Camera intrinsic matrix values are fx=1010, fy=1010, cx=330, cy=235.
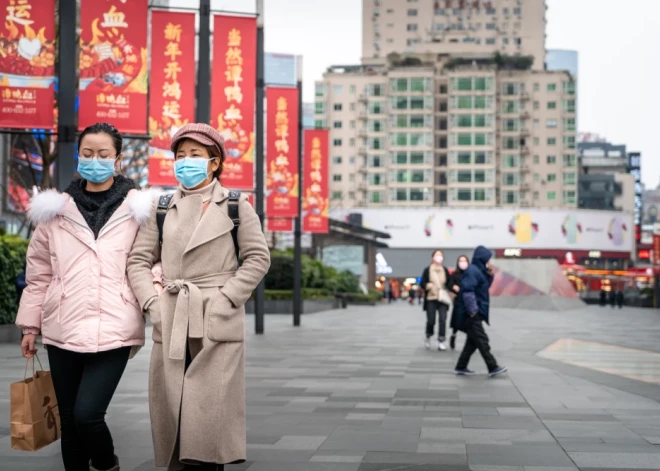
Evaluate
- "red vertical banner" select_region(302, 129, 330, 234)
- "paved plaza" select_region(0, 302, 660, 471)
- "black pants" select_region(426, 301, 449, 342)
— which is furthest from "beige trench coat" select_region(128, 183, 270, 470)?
"red vertical banner" select_region(302, 129, 330, 234)

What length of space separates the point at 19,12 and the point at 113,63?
4.32ft

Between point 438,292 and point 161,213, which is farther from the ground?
point 161,213

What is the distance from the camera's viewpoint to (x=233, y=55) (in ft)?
53.6

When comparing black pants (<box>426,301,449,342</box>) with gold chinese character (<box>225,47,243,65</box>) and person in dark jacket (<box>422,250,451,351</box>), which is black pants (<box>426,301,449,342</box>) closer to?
person in dark jacket (<box>422,250,451,351</box>)

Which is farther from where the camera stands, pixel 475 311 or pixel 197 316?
pixel 475 311

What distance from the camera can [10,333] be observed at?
18.4 meters

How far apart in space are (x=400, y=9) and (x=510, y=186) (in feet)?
102

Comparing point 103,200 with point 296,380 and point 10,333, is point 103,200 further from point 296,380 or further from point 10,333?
point 10,333

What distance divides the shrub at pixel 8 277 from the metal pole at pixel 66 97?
7774 mm

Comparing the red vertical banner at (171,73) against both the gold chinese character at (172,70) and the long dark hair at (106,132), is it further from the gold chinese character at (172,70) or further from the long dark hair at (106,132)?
the long dark hair at (106,132)

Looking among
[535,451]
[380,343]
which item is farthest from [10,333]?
[535,451]

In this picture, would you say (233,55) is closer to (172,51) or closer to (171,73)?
(171,73)

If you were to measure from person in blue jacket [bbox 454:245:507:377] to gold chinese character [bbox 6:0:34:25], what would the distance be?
235 inches

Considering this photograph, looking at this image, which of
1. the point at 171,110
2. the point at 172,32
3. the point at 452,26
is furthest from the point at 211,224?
the point at 452,26
